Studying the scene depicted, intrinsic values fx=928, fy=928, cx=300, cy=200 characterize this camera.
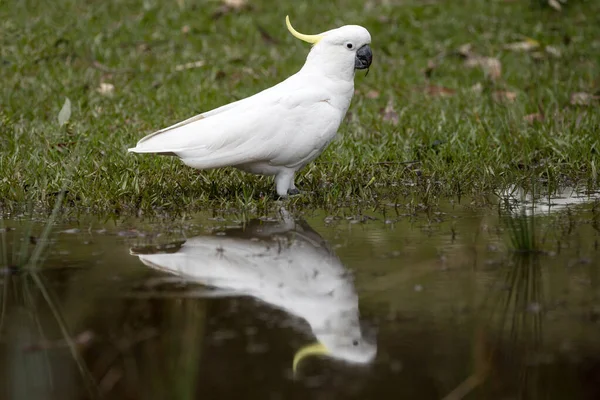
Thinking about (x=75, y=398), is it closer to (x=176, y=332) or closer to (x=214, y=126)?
(x=176, y=332)

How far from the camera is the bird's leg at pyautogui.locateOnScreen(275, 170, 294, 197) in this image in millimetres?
4477

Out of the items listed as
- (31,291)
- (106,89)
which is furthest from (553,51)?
(31,291)

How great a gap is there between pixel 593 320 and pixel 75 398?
1467 millimetres

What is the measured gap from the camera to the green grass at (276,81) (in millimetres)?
4672

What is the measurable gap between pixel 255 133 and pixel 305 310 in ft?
5.35

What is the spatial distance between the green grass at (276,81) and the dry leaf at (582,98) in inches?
2.9

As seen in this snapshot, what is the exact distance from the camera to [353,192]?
15.1 ft

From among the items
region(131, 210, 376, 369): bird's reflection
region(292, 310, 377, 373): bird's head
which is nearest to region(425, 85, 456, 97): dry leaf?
region(131, 210, 376, 369): bird's reflection

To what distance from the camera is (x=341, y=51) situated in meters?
4.59

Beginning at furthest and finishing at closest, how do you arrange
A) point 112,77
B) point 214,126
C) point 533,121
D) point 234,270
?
1. point 112,77
2. point 533,121
3. point 214,126
4. point 234,270

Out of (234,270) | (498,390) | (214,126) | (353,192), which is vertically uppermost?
(214,126)

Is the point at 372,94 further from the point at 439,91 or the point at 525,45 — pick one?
the point at 525,45

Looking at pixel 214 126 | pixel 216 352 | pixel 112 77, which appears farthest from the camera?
pixel 112 77

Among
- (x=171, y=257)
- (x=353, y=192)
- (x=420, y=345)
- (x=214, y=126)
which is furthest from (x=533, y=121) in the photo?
(x=420, y=345)
